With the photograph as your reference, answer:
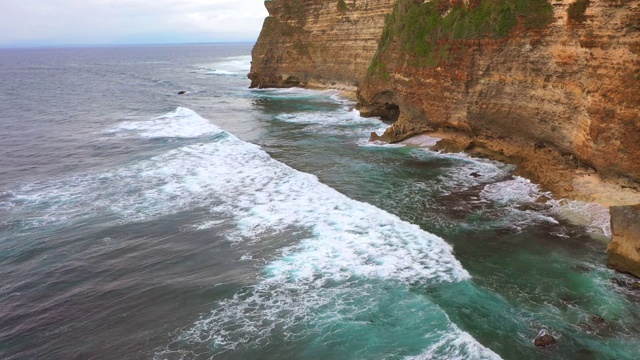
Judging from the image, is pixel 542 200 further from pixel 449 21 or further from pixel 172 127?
pixel 172 127

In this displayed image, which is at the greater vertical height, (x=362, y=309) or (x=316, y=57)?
(x=316, y=57)

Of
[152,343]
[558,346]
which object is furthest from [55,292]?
[558,346]

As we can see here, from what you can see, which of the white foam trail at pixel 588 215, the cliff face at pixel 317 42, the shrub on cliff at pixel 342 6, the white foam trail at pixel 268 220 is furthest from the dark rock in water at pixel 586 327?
the shrub on cliff at pixel 342 6

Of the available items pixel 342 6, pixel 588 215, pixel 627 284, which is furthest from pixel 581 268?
pixel 342 6

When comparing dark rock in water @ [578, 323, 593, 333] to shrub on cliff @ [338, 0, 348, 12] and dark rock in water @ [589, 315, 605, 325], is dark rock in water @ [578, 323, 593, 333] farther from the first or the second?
shrub on cliff @ [338, 0, 348, 12]

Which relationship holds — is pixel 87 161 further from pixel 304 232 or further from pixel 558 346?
pixel 558 346

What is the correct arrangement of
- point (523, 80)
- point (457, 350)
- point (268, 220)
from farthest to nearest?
point (523, 80) → point (268, 220) → point (457, 350)
